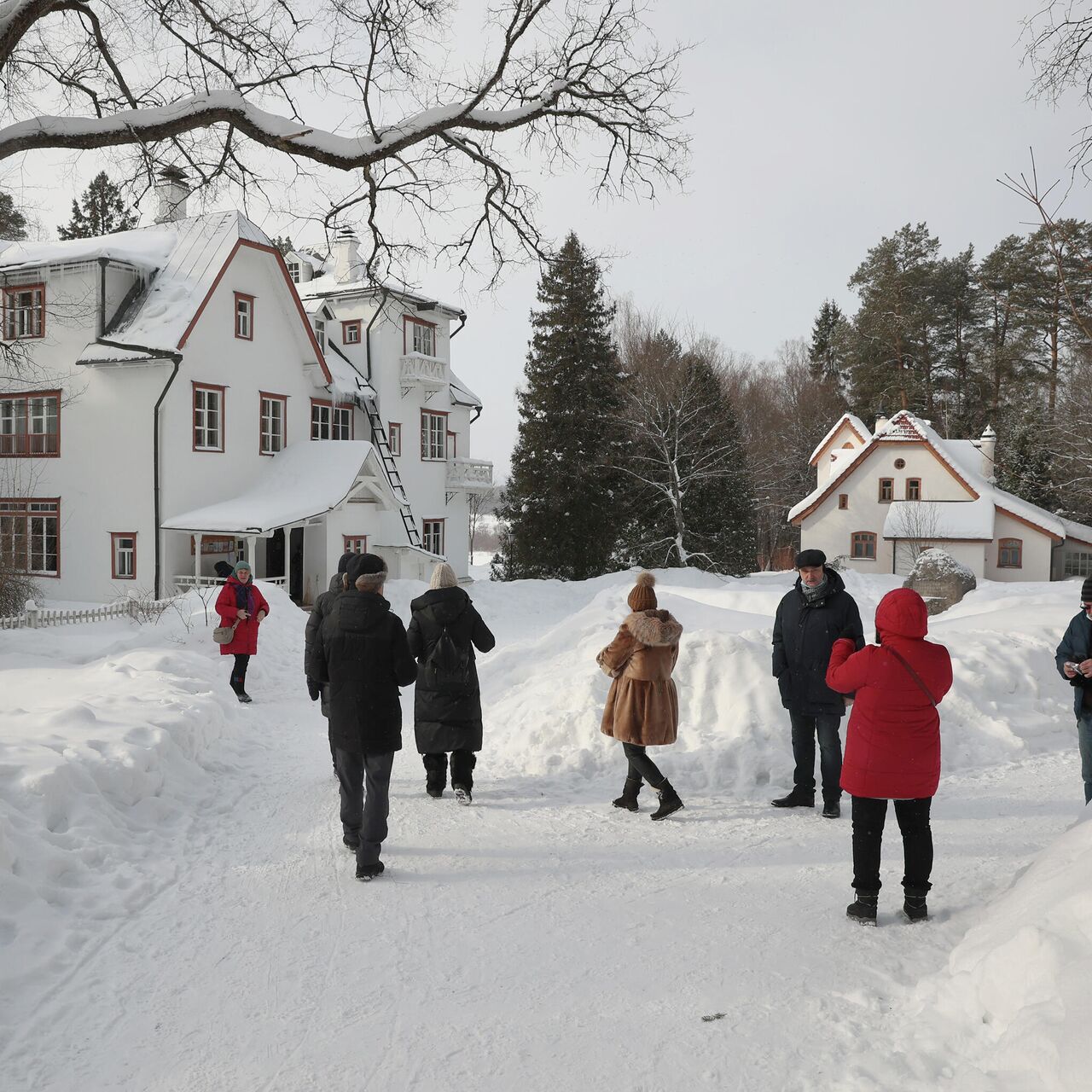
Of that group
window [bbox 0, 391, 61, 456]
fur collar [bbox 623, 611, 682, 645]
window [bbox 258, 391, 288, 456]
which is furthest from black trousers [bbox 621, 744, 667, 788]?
window [bbox 0, 391, 61, 456]

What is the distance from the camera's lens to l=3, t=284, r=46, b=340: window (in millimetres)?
23234

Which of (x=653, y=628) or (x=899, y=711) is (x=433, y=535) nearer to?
(x=653, y=628)

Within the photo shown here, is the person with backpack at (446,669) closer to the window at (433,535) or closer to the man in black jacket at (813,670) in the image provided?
the man in black jacket at (813,670)

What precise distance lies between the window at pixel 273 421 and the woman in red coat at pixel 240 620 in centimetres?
1418

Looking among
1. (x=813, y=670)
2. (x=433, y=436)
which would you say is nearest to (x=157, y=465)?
(x=433, y=436)

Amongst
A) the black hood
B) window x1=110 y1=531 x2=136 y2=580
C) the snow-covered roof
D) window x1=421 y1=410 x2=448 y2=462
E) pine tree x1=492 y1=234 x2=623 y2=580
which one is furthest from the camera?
pine tree x1=492 y1=234 x2=623 y2=580

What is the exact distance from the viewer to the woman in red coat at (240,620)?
459 inches

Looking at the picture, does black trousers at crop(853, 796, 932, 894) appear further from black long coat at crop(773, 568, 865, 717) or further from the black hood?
the black hood

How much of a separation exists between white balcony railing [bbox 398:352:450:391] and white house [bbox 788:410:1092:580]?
15591 millimetres

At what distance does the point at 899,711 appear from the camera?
15.9 feet

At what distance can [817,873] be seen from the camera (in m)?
5.57

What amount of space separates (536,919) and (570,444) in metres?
30.9

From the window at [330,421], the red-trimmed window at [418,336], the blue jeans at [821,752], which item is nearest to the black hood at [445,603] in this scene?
the blue jeans at [821,752]

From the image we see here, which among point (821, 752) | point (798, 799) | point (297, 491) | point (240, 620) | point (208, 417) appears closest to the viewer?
point (821, 752)
